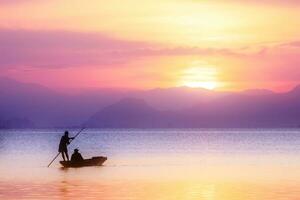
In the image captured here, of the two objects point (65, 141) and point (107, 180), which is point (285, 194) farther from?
point (65, 141)

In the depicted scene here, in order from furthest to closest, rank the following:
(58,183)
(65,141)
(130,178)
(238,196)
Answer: (65,141) < (130,178) < (58,183) < (238,196)

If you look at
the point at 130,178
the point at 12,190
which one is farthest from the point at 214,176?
the point at 12,190

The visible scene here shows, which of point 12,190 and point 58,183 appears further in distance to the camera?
point 58,183

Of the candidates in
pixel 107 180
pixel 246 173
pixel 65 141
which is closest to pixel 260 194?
pixel 107 180

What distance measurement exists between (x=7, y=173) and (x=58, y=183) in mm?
5821

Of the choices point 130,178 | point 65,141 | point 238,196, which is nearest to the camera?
point 238,196

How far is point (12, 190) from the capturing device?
25734 mm

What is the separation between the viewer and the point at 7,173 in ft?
113

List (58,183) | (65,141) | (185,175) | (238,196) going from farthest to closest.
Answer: (65,141) → (185,175) → (58,183) → (238,196)

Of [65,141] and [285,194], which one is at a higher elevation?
[65,141]

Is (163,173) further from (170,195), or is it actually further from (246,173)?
(170,195)

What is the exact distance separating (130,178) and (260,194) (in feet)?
25.8

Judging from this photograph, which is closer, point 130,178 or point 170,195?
point 170,195

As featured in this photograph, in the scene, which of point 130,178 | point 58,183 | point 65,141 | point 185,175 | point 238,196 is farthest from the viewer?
point 65,141
